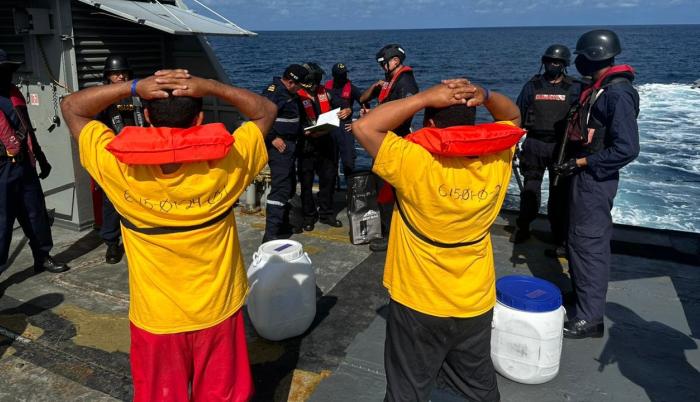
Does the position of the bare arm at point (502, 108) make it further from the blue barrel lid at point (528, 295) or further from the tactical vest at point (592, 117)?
the tactical vest at point (592, 117)

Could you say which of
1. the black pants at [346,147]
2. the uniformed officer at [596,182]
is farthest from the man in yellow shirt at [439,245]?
the black pants at [346,147]

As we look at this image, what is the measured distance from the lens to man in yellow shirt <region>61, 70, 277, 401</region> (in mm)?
2041

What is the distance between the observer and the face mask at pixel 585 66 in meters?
4.08

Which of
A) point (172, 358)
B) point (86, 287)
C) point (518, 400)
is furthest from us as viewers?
point (86, 287)

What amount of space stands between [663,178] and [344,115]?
8.17 meters

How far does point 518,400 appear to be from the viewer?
3.26 m

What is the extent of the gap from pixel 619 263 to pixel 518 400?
8.88 ft

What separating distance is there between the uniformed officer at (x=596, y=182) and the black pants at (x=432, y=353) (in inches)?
67.4

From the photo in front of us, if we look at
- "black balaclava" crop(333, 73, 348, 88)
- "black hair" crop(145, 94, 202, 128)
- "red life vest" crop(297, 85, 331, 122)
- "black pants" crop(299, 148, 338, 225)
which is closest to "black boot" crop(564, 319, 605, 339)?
"black hair" crop(145, 94, 202, 128)

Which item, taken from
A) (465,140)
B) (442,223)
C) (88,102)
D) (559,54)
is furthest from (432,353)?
(559,54)

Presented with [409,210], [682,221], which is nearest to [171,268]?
[409,210]

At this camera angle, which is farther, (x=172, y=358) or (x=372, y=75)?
(x=372, y=75)

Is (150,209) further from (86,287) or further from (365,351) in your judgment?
(86,287)

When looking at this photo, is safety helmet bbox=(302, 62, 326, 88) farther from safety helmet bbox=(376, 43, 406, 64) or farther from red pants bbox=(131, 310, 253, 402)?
red pants bbox=(131, 310, 253, 402)
